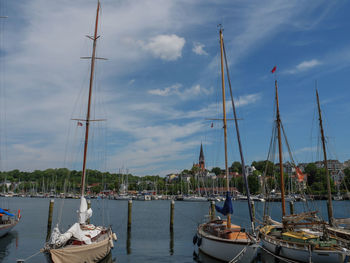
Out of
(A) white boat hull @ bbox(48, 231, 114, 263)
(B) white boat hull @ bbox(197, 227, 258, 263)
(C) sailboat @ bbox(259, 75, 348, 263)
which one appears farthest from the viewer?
(B) white boat hull @ bbox(197, 227, 258, 263)

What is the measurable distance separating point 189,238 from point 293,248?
17008 millimetres

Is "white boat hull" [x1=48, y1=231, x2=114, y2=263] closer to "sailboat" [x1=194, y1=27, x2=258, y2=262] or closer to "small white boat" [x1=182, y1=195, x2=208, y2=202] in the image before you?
"sailboat" [x1=194, y1=27, x2=258, y2=262]

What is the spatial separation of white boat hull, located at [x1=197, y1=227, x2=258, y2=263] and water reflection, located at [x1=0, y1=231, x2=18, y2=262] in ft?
60.0

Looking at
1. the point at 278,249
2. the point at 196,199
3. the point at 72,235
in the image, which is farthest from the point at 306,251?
the point at 196,199

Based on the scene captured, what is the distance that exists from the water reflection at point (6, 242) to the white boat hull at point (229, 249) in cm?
1829

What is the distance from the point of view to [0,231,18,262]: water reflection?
26.7 metres

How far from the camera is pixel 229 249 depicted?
64.4ft

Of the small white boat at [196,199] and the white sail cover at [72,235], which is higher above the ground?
the white sail cover at [72,235]

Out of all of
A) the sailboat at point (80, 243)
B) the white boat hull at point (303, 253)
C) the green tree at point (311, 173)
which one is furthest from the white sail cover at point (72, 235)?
the green tree at point (311, 173)

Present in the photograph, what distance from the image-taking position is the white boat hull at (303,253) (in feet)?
60.2

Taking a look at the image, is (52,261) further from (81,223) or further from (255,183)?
(255,183)

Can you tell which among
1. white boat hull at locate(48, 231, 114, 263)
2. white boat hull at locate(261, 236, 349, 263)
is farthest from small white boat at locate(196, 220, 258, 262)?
white boat hull at locate(48, 231, 114, 263)

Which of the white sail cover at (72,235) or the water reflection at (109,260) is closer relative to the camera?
the white sail cover at (72,235)

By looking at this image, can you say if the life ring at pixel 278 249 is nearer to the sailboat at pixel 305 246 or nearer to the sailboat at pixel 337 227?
the sailboat at pixel 305 246
